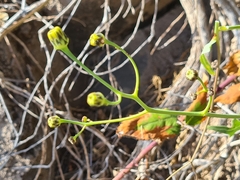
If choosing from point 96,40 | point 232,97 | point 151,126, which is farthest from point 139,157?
point 96,40

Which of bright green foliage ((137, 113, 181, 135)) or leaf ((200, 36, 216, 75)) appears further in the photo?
bright green foliage ((137, 113, 181, 135))

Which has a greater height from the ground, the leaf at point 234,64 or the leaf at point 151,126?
the leaf at point 234,64

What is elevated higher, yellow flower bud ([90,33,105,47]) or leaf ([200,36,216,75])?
yellow flower bud ([90,33,105,47])

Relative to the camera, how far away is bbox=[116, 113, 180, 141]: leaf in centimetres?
70

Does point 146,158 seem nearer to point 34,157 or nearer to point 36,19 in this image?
point 34,157

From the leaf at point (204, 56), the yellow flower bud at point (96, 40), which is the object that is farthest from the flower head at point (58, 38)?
the leaf at point (204, 56)

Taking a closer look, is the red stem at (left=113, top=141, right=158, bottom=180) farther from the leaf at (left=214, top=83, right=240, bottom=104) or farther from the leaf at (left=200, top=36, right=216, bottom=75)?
the leaf at (left=200, top=36, right=216, bottom=75)

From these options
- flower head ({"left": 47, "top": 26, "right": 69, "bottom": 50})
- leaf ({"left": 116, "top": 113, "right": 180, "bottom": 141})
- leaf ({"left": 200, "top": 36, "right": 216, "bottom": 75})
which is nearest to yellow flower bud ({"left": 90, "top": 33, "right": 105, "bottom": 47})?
flower head ({"left": 47, "top": 26, "right": 69, "bottom": 50})

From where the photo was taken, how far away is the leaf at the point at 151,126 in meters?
0.70

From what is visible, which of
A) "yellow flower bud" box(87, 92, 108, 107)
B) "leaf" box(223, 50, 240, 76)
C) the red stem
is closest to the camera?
"yellow flower bud" box(87, 92, 108, 107)

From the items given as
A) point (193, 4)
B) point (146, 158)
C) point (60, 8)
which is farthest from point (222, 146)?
point (60, 8)

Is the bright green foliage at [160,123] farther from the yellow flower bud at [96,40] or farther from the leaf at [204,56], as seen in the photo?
the yellow flower bud at [96,40]

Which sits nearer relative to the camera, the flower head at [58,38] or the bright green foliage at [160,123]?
the flower head at [58,38]

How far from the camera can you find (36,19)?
973 mm
